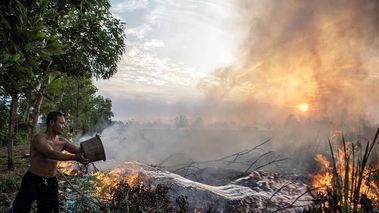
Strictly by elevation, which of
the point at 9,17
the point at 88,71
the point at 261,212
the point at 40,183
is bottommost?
the point at 261,212

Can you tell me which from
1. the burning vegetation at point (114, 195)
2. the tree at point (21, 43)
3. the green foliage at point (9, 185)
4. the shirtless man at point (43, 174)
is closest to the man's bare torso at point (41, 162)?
the shirtless man at point (43, 174)

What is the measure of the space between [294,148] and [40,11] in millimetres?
13777

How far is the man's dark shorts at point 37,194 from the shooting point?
430 cm

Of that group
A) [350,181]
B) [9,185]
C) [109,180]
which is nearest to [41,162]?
[109,180]

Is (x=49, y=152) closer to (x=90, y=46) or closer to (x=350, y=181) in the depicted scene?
(x=350, y=181)

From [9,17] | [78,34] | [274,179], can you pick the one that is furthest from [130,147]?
[9,17]

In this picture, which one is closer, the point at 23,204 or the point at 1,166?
the point at 23,204

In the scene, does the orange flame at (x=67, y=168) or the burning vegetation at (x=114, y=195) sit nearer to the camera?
the burning vegetation at (x=114, y=195)

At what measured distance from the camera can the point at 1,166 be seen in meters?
11.8

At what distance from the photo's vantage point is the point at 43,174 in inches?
174

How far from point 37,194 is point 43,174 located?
0.84 feet

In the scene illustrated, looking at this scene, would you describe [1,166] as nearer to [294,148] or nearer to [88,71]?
[88,71]

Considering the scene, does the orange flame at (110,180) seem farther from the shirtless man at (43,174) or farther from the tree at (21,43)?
the tree at (21,43)

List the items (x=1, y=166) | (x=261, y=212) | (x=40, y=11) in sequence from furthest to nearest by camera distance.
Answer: (x=1, y=166) < (x=261, y=212) < (x=40, y=11)
